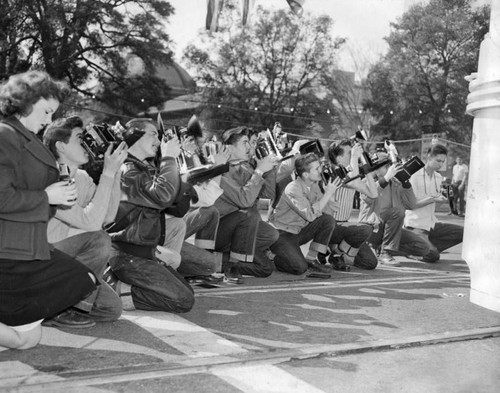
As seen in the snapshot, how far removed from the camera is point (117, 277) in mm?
4906

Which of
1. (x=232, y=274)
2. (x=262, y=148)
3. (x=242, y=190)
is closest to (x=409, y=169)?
(x=262, y=148)

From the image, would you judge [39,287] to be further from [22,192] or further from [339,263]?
[339,263]

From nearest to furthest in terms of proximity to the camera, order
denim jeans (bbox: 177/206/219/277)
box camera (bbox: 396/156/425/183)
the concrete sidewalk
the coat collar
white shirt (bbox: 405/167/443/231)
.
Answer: the concrete sidewalk
the coat collar
denim jeans (bbox: 177/206/219/277)
box camera (bbox: 396/156/425/183)
white shirt (bbox: 405/167/443/231)

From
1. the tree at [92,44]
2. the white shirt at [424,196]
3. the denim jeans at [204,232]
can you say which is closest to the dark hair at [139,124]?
the denim jeans at [204,232]

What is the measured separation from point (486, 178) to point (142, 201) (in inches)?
120

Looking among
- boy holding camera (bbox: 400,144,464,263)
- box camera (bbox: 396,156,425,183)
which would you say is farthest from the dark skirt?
boy holding camera (bbox: 400,144,464,263)

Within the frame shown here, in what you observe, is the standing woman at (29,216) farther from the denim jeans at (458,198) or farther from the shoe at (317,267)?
the denim jeans at (458,198)

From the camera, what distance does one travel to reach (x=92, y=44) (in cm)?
2788

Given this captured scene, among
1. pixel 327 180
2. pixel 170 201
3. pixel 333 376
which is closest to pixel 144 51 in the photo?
pixel 327 180

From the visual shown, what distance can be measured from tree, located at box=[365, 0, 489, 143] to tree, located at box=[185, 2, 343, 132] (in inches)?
123

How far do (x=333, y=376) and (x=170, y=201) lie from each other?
6.47ft

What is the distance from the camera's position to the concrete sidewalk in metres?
3.32

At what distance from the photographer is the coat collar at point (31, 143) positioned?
3543 millimetres

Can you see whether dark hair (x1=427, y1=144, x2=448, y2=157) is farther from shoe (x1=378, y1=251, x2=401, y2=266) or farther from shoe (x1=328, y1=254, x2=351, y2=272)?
shoe (x1=328, y1=254, x2=351, y2=272)
